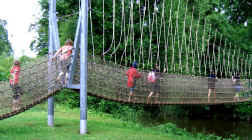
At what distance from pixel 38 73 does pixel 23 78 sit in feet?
1.06

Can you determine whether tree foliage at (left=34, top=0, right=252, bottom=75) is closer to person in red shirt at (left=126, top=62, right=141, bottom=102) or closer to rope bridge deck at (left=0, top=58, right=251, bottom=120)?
rope bridge deck at (left=0, top=58, right=251, bottom=120)

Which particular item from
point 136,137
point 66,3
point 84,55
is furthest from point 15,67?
point 66,3

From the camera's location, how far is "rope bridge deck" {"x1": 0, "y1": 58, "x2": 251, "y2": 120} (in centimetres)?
586

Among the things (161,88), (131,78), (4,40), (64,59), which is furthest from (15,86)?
(4,40)

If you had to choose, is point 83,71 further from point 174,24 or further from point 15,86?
point 174,24

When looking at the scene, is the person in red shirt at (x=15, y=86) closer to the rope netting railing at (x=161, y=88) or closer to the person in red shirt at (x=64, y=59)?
the person in red shirt at (x=64, y=59)

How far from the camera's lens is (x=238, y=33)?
1736cm

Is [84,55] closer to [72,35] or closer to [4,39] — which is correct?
[72,35]

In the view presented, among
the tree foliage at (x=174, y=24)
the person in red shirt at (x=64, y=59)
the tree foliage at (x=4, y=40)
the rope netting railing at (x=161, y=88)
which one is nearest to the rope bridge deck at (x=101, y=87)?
the rope netting railing at (x=161, y=88)

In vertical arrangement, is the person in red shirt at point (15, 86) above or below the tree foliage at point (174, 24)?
below

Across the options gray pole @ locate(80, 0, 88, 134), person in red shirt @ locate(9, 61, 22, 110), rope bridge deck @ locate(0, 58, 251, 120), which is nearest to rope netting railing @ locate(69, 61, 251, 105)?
rope bridge deck @ locate(0, 58, 251, 120)

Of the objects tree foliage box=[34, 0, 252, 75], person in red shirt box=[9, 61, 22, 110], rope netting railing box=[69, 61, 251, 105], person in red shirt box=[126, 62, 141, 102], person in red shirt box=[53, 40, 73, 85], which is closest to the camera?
person in red shirt box=[9, 61, 22, 110]

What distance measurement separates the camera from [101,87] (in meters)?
6.34

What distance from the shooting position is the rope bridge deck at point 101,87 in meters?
5.86
